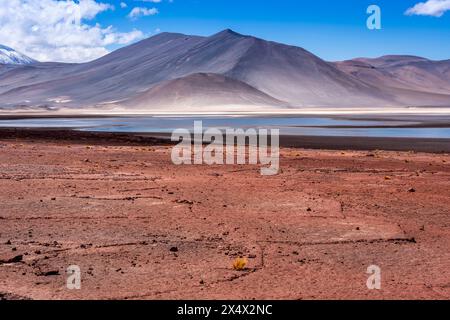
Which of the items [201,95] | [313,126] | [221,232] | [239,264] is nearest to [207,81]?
[201,95]

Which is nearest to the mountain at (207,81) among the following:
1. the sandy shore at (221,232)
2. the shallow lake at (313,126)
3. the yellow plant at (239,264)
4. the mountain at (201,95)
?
the mountain at (201,95)

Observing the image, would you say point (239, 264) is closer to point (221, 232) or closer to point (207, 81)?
point (221, 232)

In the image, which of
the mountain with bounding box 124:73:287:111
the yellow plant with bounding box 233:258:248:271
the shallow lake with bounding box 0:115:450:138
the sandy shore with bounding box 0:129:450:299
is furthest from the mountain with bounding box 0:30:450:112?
the yellow plant with bounding box 233:258:248:271

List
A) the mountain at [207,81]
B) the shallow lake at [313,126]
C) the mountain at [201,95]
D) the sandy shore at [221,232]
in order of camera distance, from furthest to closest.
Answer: the mountain at [207,81] → the mountain at [201,95] → the shallow lake at [313,126] → the sandy shore at [221,232]

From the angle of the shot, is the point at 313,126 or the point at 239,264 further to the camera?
the point at 313,126

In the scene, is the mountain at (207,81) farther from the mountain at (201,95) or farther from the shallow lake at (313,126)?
the shallow lake at (313,126)
